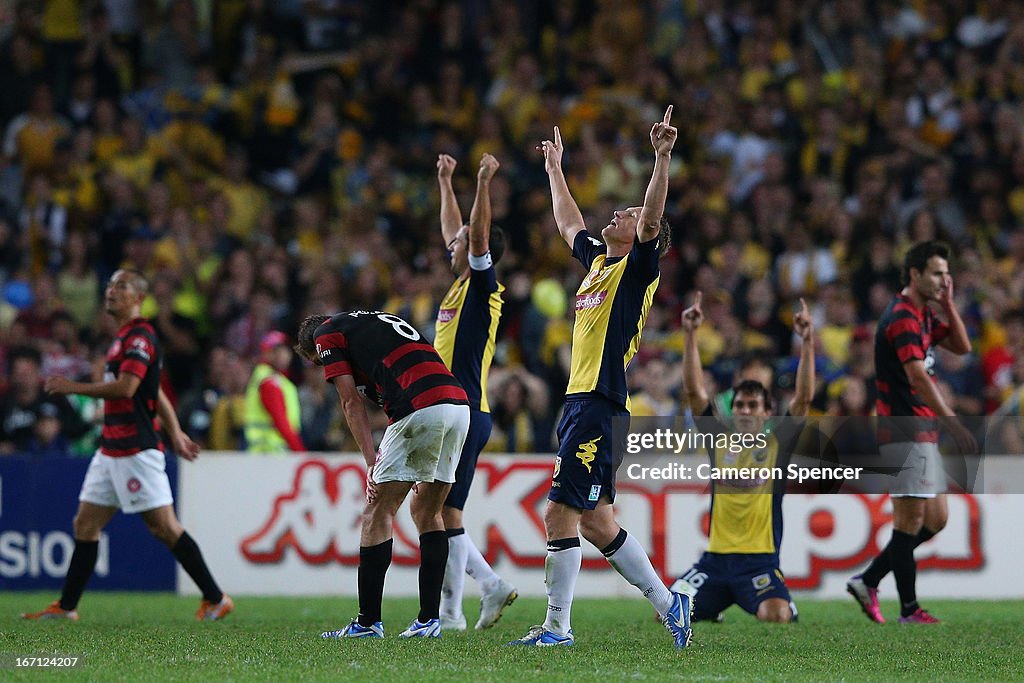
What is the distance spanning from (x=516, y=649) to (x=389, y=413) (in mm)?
1508

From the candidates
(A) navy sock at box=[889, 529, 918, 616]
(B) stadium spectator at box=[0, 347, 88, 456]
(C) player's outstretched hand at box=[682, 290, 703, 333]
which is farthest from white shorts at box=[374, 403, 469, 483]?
(B) stadium spectator at box=[0, 347, 88, 456]

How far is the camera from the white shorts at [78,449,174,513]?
9805 mm

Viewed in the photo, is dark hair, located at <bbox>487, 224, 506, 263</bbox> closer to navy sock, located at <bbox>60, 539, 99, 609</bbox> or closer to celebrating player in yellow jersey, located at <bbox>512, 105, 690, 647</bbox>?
celebrating player in yellow jersey, located at <bbox>512, 105, 690, 647</bbox>

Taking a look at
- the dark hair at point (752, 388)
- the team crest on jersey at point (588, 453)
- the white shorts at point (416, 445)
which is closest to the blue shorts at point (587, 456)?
the team crest on jersey at point (588, 453)

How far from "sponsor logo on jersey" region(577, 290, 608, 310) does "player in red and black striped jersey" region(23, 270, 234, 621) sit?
127 inches

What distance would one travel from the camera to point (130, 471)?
9.82 m

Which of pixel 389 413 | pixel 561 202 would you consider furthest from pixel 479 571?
pixel 561 202

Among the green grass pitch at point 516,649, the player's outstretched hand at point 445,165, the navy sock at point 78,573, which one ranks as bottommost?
Answer: the green grass pitch at point 516,649

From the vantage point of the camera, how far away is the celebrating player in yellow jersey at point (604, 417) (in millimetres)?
7730

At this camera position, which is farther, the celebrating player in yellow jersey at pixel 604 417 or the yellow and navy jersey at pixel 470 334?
the yellow and navy jersey at pixel 470 334

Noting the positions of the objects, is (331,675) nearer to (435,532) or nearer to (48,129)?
(435,532)

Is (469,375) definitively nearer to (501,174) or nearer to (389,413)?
(389,413)

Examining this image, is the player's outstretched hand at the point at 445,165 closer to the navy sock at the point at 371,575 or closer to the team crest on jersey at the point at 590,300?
Answer: the team crest on jersey at the point at 590,300

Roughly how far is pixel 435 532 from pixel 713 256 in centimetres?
814
